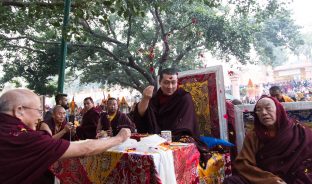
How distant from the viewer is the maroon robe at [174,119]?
3.48 metres

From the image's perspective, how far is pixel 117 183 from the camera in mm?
2662

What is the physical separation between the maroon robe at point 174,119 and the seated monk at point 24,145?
1.42 metres

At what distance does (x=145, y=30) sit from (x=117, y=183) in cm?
1189

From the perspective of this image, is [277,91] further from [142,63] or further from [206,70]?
[142,63]

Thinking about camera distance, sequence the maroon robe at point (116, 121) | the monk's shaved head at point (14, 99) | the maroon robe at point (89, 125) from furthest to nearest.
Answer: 1. the maroon robe at point (89, 125)
2. the maroon robe at point (116, 121)
3. the monk's shaved head at point (14, 99)

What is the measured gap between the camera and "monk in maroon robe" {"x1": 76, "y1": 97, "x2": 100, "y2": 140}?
6403mm

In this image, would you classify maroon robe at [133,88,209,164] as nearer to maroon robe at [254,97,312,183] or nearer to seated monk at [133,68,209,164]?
seated monk at [133,68,209,164]

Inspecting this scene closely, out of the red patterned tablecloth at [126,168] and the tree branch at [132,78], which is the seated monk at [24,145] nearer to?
the red patterned tablecloth at [126,168]

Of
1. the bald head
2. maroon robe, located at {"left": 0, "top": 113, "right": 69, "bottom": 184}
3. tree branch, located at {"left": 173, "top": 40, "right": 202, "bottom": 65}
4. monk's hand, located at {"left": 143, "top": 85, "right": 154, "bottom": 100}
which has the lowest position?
maroon robe, located at {"left": 0, "top": 113, "right": 69, "bottom": 184}

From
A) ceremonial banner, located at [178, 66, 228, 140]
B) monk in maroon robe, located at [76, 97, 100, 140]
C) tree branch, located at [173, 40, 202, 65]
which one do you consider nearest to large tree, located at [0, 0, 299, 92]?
tree branch, located at [173, 40, 202, 65]

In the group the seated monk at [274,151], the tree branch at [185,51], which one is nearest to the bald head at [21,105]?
the seated monk at [274,151]

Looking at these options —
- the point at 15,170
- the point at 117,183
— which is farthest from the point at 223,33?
the point at 15,170

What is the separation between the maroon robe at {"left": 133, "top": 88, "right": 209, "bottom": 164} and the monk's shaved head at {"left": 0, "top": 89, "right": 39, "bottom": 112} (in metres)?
1.58

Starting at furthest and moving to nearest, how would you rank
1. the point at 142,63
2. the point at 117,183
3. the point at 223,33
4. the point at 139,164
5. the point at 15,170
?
the point at 142,63 → the point at 223,33 → the point at 117,183 → the point at 139,164 → the point at 15,170
